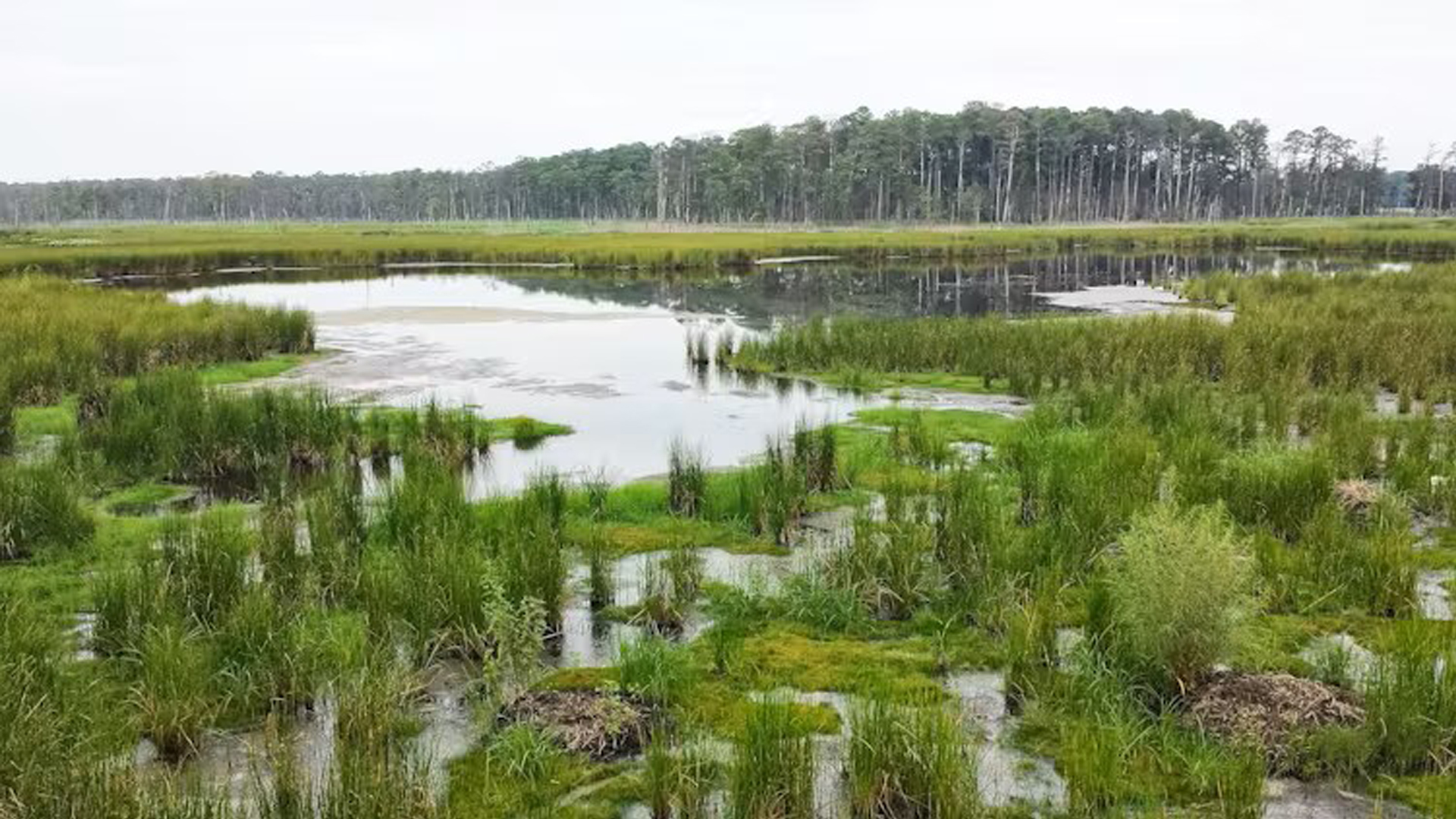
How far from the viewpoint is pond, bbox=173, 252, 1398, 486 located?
17.4 metres

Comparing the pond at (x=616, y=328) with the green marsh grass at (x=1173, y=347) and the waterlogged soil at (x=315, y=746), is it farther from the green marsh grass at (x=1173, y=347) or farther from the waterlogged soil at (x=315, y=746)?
the waterlogged soil at (x=315, y=746)

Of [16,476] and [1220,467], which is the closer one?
[16,476]

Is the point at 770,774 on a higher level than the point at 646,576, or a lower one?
higher

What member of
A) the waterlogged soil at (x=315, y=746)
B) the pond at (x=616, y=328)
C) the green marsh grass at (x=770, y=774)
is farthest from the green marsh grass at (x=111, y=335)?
the green marsh grass at (x=770, y=774)

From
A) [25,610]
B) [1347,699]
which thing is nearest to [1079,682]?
[1347,699]

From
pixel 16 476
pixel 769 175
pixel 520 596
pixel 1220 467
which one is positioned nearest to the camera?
pixel 520 596

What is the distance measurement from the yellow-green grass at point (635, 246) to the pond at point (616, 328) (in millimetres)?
3864

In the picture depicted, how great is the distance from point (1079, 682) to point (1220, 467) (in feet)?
18.2

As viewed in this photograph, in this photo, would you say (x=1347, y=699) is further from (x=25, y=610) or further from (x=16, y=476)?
(x=16, y=476)

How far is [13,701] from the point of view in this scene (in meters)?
6.29

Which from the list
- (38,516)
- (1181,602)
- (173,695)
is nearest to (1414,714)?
(1181,602)

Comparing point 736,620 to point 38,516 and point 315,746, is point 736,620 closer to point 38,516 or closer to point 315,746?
point 315,746

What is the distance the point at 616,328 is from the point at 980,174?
105220 mm

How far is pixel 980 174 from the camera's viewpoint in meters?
130
